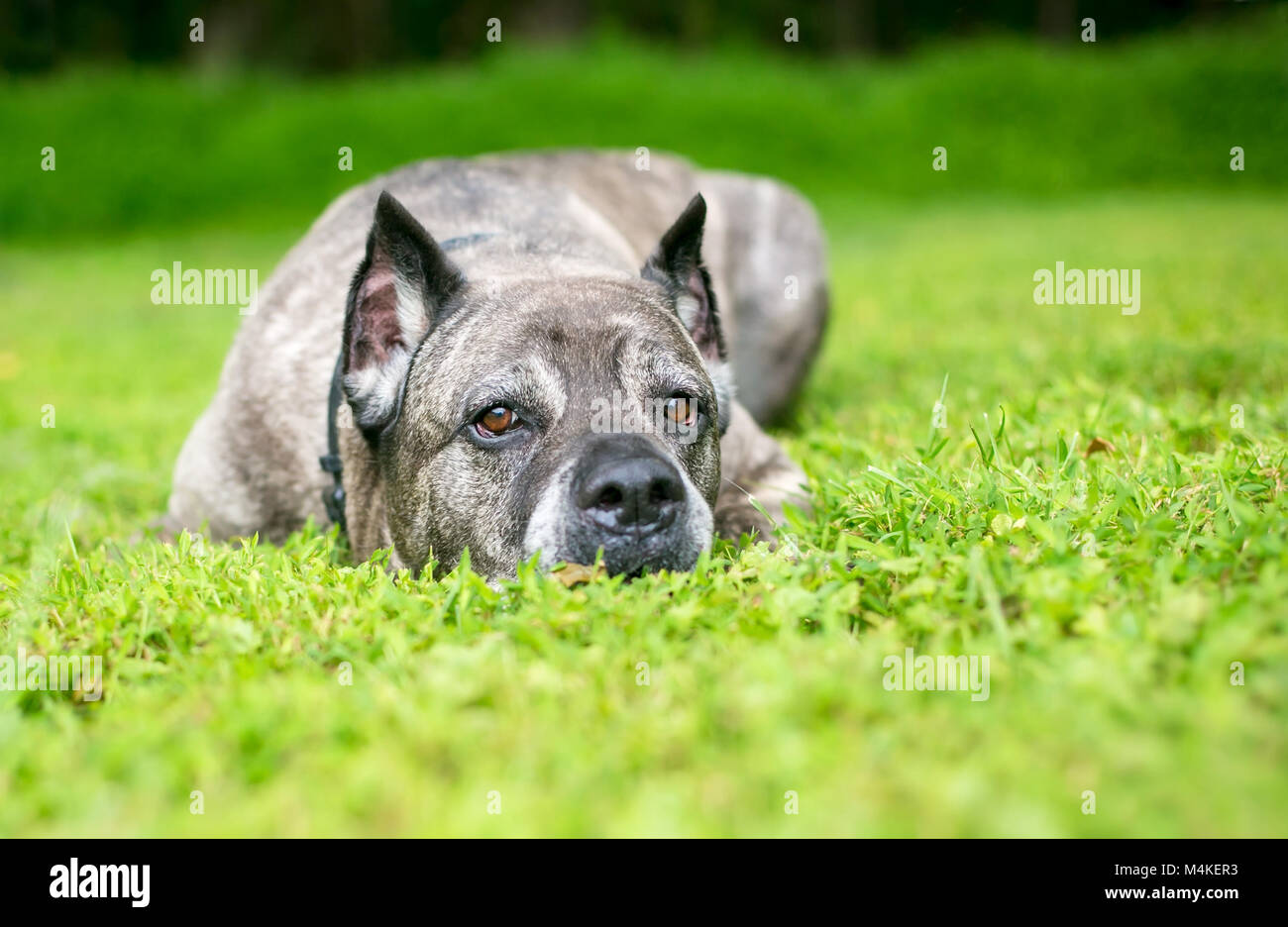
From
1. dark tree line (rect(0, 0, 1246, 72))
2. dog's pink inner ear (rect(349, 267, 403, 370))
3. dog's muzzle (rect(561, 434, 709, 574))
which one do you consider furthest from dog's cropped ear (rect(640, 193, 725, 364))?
dark tree line (rect(0, 0, 1246, 72))

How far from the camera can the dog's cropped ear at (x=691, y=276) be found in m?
3.77

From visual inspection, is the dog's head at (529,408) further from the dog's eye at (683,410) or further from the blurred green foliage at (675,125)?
the blurred green foliage at (675,125)

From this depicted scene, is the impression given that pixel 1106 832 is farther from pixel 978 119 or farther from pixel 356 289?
pixel 978 119

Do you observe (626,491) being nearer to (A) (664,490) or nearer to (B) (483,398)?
(A) (664,490)

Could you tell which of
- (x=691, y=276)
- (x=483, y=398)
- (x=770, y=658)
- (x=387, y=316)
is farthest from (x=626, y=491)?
(x=691, y=276)

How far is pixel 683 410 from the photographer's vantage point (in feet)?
11.4

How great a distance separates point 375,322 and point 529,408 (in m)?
0.72

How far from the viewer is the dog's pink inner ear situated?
140 inches

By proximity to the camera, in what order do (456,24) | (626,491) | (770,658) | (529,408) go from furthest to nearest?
(456,24), (529,408), (626,491), (770,658)

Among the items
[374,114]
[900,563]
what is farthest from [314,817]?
[374,114]

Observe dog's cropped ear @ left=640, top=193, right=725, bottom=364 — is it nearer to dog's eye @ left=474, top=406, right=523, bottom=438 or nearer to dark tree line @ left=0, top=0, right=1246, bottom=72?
dog's eye @ left=474, top=406, right=523, bottom=438

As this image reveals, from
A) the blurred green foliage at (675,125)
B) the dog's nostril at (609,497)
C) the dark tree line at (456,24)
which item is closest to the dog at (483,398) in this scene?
the dog's nostril at (609,497)

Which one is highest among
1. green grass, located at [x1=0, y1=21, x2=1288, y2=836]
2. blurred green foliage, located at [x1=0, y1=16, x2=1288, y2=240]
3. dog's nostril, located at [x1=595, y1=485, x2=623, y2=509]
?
blurred green foliage, located at [x1=0, y1=16, x2=1288, y2=240]

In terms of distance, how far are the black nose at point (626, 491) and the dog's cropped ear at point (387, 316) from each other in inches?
38.7
